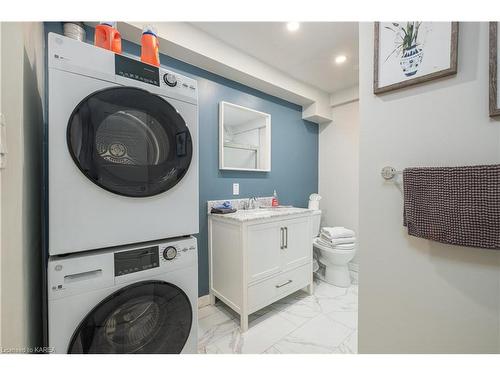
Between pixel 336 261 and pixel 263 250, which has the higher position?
pixel 263 250

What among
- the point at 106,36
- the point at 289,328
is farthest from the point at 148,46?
the point at 289,328

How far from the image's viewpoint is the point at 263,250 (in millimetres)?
1594

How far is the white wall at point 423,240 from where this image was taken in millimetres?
650

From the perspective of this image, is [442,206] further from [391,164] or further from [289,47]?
[289,47]

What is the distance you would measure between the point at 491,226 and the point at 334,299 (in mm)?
1638

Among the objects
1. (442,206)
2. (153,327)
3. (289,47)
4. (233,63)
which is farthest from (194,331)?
(289,47)

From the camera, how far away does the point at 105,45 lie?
92 cm

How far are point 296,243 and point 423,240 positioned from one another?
3.77ft

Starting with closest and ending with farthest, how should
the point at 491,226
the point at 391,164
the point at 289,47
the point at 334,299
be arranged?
the point at 491,226 → the point at 391,164 → the point at 289,47 → the point at 334,299

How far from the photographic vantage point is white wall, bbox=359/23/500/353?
65 cm

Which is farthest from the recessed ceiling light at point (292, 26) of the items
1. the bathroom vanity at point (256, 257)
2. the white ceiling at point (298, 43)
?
the bathroom vanity at point (256, 257)

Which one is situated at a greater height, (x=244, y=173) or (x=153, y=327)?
(x=244, y=173)

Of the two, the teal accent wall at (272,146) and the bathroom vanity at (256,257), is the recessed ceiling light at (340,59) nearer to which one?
the teal accent wall at (272,146)

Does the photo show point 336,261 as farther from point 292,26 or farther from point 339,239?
point 292,26
